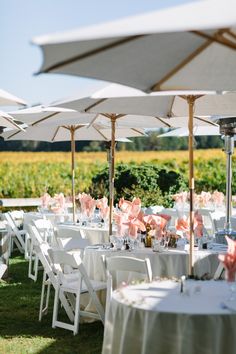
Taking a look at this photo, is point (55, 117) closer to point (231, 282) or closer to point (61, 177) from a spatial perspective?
point (231, 282)

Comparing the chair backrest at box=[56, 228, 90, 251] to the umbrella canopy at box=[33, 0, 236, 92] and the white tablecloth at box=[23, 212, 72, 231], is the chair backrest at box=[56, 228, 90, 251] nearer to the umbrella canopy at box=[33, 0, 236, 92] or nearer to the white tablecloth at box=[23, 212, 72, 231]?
the umbrella canopy at box=[33, 0, 236, 92]

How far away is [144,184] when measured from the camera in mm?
15953

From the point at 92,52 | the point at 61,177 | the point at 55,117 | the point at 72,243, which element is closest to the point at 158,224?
the point at 72,243

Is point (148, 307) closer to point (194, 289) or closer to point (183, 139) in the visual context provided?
point (194, 289)

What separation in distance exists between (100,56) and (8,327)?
4187 millimetres

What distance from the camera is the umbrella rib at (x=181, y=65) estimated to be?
15.5 feet

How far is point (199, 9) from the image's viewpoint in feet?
12.4

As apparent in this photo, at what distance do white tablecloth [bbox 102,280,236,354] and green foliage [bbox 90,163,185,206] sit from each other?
10307 millimetres

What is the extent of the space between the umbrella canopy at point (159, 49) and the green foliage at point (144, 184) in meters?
9.81

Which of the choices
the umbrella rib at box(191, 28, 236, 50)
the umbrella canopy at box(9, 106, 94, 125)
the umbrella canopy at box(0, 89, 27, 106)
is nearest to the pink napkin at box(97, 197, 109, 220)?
the umbrella canopy at box(9, 106, 94, 125)

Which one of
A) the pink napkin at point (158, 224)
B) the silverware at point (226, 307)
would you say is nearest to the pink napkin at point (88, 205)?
the pink napkin at point (158, 224)

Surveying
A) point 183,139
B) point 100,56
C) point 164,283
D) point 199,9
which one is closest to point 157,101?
point 164,283

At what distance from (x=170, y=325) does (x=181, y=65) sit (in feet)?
6.40

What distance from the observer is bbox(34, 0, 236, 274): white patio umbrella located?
3.50m
